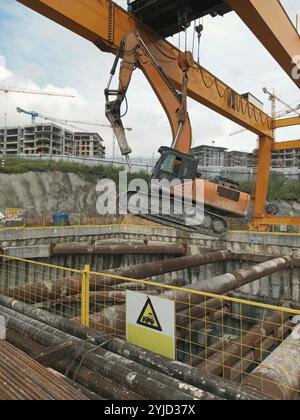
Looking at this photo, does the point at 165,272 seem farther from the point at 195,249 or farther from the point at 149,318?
the point at 149,318

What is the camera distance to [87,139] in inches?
3991

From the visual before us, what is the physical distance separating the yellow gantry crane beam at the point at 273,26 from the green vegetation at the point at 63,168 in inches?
1135

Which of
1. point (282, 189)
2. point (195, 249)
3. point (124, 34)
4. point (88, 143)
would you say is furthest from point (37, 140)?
point (124, 34)

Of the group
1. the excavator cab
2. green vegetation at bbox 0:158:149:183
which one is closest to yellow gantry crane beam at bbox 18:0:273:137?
the excavator cab

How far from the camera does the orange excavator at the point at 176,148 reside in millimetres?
7273

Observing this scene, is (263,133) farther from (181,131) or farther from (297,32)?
(181,131)

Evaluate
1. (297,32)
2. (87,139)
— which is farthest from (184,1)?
(87,139)

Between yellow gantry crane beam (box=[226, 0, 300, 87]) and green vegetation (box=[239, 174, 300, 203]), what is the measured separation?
1165 inches

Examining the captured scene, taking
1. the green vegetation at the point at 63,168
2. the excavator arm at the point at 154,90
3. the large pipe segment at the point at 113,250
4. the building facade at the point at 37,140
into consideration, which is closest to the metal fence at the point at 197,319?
the large pipe segment at the point at 113,250

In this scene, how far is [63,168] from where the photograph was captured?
40.1 m

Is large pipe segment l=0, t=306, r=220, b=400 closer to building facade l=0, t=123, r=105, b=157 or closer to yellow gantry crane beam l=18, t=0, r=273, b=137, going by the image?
yellow gantry crane beam l=18, t=0, r=273, b=137

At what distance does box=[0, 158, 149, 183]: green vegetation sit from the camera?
37.7m

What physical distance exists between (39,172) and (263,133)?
1250 inches

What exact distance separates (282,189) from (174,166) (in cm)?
3629
